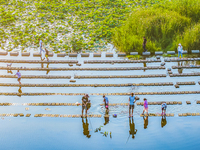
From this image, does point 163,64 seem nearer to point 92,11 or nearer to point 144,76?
point 144,76

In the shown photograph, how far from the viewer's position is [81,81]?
27.7 meters

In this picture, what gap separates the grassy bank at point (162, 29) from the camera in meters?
33.0

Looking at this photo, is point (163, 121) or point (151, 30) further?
point (151, 30)

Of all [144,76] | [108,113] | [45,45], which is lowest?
[108,113]

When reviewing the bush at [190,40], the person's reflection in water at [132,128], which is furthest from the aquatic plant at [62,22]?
the person's reflection in water at [132,128]

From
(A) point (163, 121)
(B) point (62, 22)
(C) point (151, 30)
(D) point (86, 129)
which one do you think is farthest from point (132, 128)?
(B) point (62, 22)

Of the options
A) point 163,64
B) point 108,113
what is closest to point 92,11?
point 163,64

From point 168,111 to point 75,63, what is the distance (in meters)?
10.8

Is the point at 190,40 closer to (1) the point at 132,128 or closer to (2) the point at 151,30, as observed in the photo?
(2) the point at 151,30

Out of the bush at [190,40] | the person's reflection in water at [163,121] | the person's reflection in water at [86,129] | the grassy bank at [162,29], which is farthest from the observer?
the grassy bank at [162,29]

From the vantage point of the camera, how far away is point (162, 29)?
34.7m

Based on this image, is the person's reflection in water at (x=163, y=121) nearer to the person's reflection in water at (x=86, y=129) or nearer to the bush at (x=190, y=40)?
the person's reflection in water at (x=86, y=129)

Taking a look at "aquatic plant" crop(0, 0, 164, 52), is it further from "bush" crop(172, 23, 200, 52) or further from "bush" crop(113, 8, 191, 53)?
"bush" crop(172, 23, 200, 52)

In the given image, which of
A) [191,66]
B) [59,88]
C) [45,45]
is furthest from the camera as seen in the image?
[45,45]
